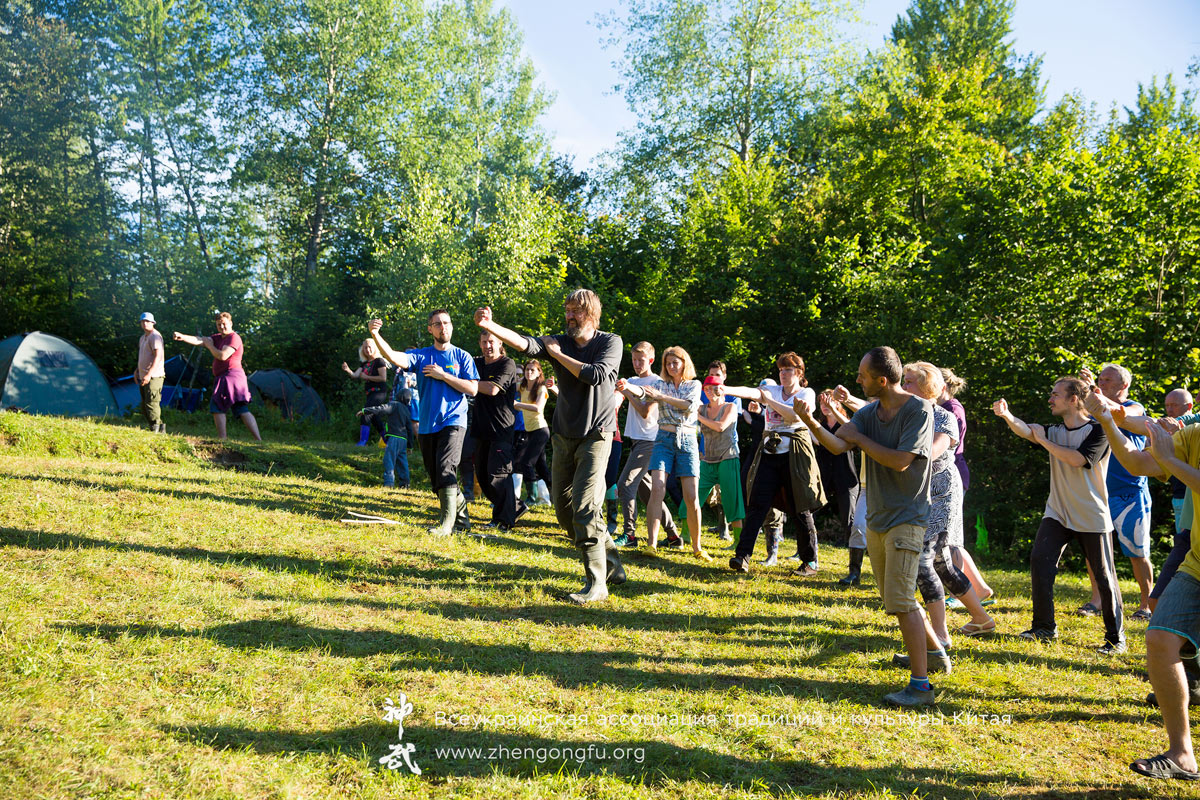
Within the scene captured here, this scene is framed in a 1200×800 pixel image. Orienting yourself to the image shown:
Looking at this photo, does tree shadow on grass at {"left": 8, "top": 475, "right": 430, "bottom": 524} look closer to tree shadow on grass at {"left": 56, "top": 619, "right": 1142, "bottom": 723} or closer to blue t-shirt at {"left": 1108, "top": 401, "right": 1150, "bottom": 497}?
tree shadow on grass at {"left": 56, "top": 619, "right": 1142, "bottom": 723}

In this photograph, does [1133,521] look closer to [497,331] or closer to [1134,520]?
[1134,520]

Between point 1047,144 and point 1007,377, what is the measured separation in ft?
14.8

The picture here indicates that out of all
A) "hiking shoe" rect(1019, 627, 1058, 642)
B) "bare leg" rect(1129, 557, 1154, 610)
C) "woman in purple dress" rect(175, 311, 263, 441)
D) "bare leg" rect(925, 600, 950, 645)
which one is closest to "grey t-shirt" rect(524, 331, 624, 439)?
"bare leg" rect(925, 600, 950, 645)

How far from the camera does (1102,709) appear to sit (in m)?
4.27

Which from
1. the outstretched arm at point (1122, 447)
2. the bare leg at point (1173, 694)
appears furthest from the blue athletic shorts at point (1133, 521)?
the bare leg at point (1173, 694)

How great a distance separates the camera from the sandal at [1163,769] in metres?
3.36

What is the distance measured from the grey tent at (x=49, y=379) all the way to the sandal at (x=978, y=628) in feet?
54.4

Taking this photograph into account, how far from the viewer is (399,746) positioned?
3281 mm

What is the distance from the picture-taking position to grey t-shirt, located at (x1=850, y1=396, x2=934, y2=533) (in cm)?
405

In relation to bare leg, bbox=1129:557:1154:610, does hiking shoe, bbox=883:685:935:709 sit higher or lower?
lower

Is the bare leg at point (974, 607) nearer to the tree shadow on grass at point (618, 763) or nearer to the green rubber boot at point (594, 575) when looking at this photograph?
the tree shadow on grass at point (618, 763)

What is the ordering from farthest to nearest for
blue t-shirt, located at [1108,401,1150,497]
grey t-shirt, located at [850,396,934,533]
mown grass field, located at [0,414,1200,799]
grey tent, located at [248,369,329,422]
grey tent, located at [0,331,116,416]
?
grey tent, located at [248,369,329,422] < grey tent, located at [0,331,116,416] < blue t-shirt, located at [1108,401,1150,497] < grey t-shirt, located at [850,396,934,533] < mown grass field, located at [0,414,1200,799]

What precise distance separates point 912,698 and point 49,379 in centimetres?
1807

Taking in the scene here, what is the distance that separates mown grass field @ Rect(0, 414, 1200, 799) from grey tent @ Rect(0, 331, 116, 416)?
11.2m
